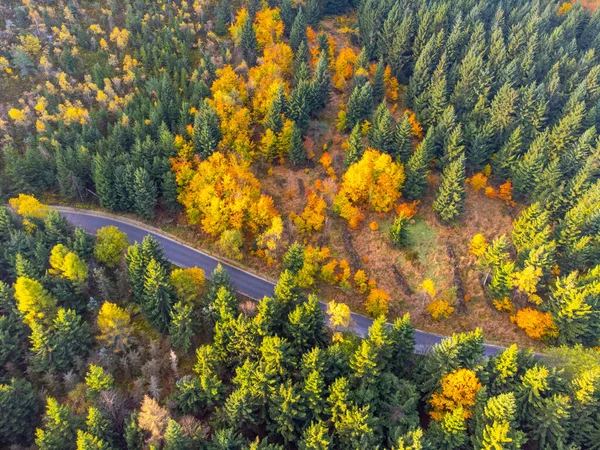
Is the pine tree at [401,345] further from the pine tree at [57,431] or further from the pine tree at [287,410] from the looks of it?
the pine tree at [57,431]

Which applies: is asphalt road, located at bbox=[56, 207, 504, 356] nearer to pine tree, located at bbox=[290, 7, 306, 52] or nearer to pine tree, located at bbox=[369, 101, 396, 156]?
pine tree, located at bbox=[369, 101, 396, 156]

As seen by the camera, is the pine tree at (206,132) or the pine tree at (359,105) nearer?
the pine tree at (206,132)

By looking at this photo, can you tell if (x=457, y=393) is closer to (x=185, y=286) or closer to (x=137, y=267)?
(x=185, y=286)

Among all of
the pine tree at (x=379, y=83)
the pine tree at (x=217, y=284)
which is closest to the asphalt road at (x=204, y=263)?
the pine tree at (x=217, y=284)

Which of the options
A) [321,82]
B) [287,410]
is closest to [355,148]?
[321,82]

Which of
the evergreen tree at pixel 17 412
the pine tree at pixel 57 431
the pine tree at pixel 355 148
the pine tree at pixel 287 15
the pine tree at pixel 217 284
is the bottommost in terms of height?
the evergreen tree at pixel 17 412
